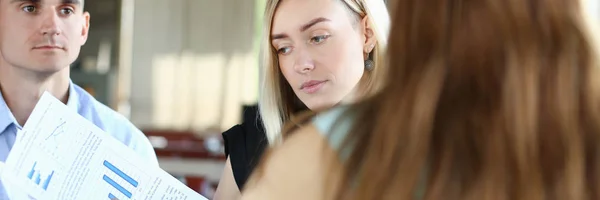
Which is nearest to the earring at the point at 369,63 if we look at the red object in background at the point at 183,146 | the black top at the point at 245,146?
the black top at the point at 245,146

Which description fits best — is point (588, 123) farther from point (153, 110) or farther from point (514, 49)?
point (153, 110)

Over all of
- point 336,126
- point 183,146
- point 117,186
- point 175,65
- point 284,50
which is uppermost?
point 175,65

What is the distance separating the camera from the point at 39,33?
4.65 feet

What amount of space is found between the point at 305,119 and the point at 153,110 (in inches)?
200

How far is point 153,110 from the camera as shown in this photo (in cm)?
564

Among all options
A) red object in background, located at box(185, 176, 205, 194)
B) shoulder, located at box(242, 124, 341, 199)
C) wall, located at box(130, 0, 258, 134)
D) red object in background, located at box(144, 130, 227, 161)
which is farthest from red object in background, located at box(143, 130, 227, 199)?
shoulder, located at box(242, 124, 341, 199)

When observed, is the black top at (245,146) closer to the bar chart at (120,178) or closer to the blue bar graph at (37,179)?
the bar chart at (120,178)

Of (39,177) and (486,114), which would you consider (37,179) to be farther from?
(486,114)

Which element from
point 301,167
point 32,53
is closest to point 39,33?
point 32,53

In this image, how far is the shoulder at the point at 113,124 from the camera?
1.52 m

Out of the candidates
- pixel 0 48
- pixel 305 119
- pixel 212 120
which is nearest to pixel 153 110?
pixel 212 120

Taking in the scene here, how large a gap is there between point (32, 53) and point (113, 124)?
22 centimetres

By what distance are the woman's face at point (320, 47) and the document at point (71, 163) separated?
0.29 meters

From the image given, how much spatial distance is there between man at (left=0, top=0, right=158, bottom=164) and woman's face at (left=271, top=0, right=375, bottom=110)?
16.7 inches
